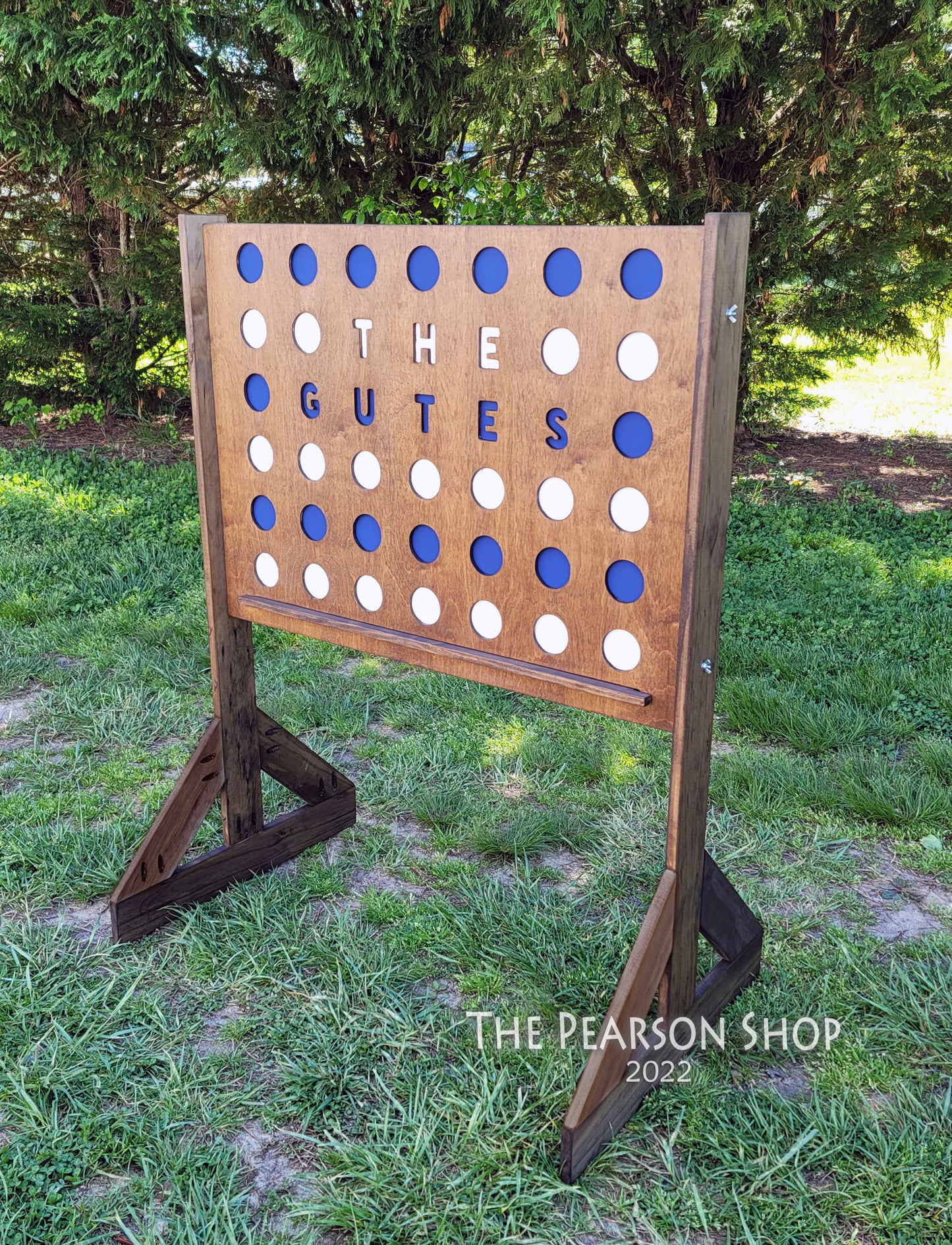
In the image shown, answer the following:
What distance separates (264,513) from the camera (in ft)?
8.65

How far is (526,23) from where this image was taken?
15.9ft

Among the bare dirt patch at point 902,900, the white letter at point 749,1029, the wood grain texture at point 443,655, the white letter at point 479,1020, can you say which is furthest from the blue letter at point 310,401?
the bare dirt patch at point 902,900

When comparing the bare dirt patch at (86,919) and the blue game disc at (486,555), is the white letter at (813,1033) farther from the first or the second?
the bare dirt patch at (86,919)

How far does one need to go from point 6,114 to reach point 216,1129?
6.12m

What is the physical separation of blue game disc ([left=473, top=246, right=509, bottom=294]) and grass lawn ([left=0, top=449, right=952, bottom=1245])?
1535 mm

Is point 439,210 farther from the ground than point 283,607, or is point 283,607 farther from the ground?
point 439,210

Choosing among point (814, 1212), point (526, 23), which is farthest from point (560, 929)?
point (526, 23)

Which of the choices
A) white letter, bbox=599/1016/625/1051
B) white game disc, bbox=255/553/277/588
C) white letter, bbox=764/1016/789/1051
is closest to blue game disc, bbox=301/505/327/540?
white game disc, bbox=255/553/277/588

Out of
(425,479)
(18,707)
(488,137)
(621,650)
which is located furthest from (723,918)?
(488,137)

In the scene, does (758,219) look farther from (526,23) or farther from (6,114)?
(6,114)

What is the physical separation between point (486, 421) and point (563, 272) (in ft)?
1.13

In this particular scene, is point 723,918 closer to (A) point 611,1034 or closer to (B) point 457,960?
(A) point 611,1034

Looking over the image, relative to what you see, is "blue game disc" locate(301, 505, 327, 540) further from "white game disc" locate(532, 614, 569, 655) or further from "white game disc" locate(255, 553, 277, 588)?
"white game disc" locate(532, 614, 569, 655)

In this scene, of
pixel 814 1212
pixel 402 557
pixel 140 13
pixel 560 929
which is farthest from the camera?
pixel 140 13
